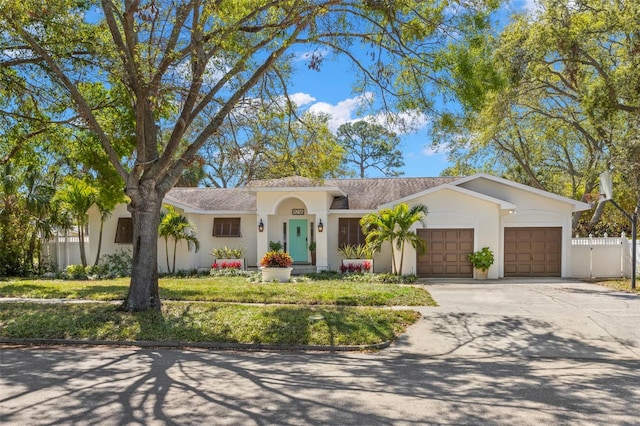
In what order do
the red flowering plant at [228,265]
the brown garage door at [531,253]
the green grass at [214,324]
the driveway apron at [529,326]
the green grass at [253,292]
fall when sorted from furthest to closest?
the red flowering plant at [228,265], the brown garage door at [531,253], the green grass at [253,292], the green grass at [214,324], the driveway apron at [529,326]

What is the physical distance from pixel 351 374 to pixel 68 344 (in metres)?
5.50

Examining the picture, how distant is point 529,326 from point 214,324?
6445 millimetres

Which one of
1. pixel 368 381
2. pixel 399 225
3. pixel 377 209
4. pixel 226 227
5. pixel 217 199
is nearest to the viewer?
pixel 368 381

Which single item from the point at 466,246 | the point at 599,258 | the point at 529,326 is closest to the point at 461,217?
the point at 466,246

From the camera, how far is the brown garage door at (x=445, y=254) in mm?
19453

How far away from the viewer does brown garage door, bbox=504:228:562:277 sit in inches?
772

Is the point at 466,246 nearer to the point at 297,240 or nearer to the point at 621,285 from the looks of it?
the point at 621,285

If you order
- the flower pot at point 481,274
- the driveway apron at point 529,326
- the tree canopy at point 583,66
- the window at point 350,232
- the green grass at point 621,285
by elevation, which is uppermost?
the tree canopy at point 583,66

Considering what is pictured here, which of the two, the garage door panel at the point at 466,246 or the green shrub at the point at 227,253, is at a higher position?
the garage door panel at the point at 466,246

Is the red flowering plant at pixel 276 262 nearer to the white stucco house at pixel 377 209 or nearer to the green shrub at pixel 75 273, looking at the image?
the white stucco house at pixel 377 209

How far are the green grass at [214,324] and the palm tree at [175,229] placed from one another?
8.84m

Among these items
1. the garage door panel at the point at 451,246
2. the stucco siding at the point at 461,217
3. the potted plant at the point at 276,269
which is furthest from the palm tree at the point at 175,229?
the garage door panel at the point at 451,246

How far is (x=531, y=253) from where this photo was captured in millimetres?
19688

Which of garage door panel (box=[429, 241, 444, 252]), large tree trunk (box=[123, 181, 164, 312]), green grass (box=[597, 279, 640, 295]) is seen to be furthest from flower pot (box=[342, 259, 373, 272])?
large tree trunk (box=[123, 181, 164, 312])
